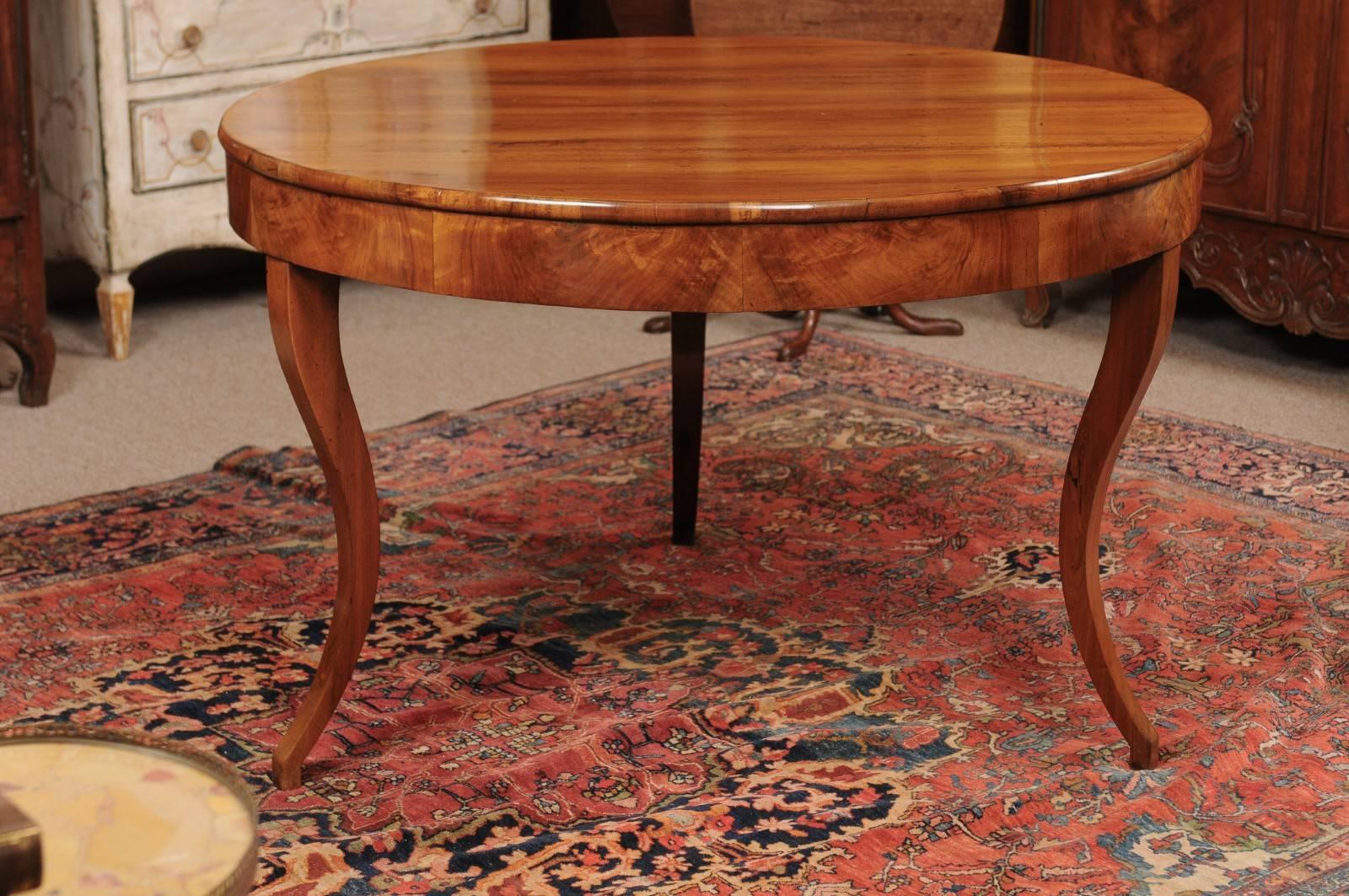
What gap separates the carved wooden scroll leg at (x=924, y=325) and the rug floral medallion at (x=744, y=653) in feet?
2.37

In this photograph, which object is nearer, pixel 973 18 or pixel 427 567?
pixel 427 567

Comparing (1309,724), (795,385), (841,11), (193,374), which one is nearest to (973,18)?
(841,11)

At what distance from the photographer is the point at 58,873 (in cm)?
88

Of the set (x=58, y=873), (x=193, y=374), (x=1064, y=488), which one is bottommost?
(x=193, y=374)

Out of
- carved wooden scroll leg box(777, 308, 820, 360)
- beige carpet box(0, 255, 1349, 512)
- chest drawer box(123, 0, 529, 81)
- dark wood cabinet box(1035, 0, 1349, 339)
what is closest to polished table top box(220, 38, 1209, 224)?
beige carpet box(0, 255, 1349, 512)

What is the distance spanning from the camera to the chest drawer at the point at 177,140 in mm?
4164

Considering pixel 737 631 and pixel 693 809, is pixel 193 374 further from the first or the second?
pixel 693 809

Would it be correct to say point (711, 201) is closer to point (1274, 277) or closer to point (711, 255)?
point (711, 255)

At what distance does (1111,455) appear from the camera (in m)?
2.19

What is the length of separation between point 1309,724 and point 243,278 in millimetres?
3522

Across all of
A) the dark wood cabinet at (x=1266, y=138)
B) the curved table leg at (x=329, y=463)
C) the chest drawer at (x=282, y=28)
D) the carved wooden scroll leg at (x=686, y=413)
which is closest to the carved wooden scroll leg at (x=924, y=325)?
the dark wood cabinet at (x=1266, y=138)

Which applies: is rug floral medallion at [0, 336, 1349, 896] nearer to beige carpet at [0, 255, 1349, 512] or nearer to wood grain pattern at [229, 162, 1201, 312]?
beige carpet at [0, 255, 1349, 512]

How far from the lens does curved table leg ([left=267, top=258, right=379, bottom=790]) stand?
2.05 meters

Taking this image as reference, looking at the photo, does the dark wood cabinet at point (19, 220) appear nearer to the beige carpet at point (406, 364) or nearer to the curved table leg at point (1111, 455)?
the beige carpet at point (406, 364)
